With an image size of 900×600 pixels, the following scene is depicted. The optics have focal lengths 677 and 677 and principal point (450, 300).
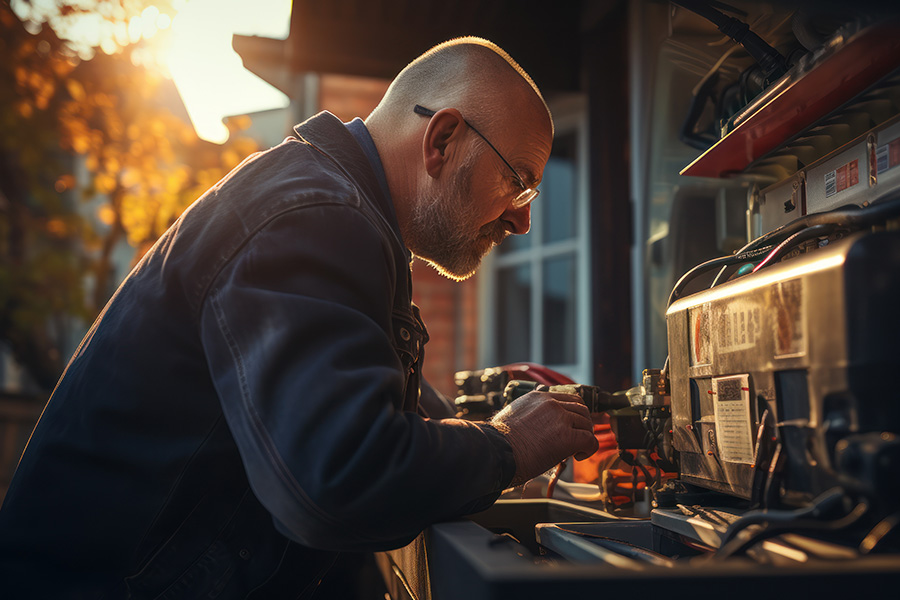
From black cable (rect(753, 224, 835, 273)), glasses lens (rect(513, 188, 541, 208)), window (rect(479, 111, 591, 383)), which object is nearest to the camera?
black cable (rect(753, 224, 835, 273))

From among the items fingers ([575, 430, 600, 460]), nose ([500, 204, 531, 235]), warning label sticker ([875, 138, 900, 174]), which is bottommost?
fingers ([575, 430, 600, 460])

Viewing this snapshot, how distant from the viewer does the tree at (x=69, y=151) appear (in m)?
4.18

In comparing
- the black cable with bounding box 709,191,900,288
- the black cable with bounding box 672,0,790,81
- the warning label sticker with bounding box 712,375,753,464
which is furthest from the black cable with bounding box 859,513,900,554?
the black cable with bounding box 672,0,790,81

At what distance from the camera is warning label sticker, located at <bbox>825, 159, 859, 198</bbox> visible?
0.96 m

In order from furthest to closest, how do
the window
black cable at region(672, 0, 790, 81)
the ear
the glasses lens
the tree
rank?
the tree < the window < the glasses lens < the ear < black cable at region(672, 0, 790, 81)

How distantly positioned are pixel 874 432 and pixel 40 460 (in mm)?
1041

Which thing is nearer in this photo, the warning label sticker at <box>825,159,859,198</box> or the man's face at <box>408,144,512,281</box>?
the warning label sticker at <box>825,159,859,198</box>

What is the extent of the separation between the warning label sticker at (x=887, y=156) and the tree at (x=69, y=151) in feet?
14.9

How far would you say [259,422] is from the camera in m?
0.75

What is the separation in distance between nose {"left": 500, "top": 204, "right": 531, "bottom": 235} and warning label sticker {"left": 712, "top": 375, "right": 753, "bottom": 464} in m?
0.70

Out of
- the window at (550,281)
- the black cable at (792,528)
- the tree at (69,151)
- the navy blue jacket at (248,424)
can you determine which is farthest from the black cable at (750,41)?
the tree at (69,151)

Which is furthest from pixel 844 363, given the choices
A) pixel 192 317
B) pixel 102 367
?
pixel 102 367

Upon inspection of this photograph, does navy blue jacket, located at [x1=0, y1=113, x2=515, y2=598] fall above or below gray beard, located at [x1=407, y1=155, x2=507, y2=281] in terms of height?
below

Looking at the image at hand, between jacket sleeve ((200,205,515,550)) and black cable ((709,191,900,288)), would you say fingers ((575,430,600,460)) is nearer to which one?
jacket sleeve ((200,205,515,550))
